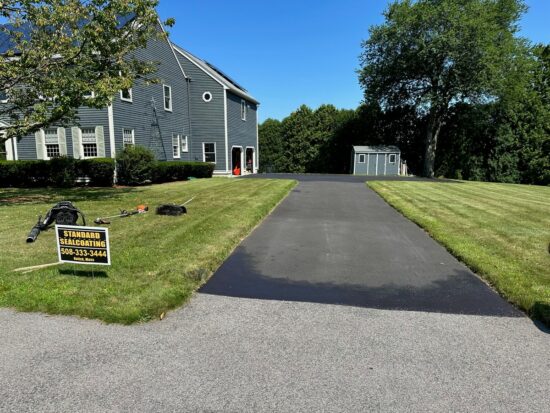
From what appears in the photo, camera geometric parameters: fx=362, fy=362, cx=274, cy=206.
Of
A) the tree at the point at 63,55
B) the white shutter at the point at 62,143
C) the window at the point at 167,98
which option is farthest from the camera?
the window at the point at 167,98

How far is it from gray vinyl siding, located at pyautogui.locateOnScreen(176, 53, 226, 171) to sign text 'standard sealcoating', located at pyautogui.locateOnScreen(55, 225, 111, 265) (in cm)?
2161

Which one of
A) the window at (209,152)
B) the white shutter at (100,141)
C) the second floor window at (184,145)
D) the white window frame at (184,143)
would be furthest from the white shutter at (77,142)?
the window at (209,152)

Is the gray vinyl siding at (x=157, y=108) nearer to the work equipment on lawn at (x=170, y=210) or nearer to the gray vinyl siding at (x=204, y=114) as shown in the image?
the gray vinyl siding at (x=204, y=114)

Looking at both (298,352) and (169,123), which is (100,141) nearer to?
(169,123)

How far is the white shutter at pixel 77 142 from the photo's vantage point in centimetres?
1814

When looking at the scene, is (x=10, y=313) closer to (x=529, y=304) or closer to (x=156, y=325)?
(x=156, y=325)

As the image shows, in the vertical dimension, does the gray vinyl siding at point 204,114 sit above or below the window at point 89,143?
above

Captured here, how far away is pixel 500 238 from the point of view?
24.3ft

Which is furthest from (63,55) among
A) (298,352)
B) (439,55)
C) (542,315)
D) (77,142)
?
(439,55)

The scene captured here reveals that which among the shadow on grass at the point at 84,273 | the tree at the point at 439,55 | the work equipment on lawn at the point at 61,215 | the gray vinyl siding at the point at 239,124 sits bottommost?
the shadow on grass at the point at 84,273

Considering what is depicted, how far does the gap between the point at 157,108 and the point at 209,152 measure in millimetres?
5622

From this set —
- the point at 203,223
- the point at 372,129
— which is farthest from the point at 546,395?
the point at 372,129

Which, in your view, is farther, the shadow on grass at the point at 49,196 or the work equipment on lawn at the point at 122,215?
the shadow on grass at the point at 49,196

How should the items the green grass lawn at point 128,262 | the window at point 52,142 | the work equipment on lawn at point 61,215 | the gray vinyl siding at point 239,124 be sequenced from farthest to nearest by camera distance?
the gray vinyl siding at point 239,124 → the window at point 52,142 → the work equipment on lawn at point 61,215 → the green grass lawn at point 128,262
